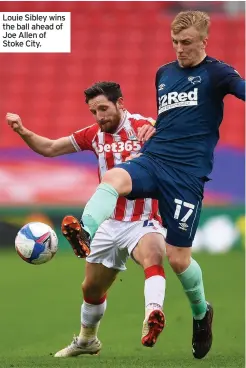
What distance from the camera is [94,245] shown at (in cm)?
718

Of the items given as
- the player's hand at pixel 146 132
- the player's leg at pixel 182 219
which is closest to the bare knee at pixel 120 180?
the player's leg at pixel 182 219

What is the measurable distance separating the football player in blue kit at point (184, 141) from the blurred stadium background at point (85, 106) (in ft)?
23.1

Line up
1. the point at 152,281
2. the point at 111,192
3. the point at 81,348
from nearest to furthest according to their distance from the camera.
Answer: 1. the point at 111,192
2. the point at 152,281
3. the point at 81,348

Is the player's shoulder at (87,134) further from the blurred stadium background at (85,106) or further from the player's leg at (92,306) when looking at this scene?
the blurred stadium background at (85,106)

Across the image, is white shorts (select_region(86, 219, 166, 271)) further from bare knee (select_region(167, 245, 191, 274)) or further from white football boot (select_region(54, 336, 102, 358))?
white football boot (select_region(54, 336, 102, 358))

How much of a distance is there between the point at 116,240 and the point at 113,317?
129 inches

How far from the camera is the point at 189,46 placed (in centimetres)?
644

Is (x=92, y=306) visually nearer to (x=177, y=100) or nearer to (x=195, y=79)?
(x=177, y=100)

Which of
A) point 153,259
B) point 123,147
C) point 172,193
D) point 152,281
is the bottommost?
point 152,281

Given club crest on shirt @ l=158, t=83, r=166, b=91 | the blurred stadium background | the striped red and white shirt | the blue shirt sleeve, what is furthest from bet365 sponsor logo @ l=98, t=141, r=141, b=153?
the blurred stadium background

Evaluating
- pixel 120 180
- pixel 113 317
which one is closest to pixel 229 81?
pixel 120 180

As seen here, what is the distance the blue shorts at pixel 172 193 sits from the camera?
636 cm

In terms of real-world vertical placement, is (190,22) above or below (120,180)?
above

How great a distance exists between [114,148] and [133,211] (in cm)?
51
